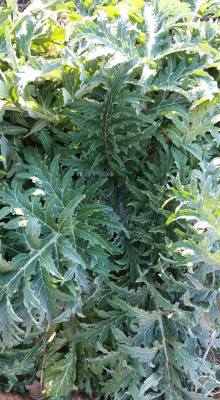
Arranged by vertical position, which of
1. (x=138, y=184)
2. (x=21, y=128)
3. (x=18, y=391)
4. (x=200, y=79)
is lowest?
(x=18, y=391)

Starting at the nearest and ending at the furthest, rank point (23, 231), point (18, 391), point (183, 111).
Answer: point (23, 231) → point (183, 111) → point (18, 391)

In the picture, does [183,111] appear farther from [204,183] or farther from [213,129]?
[204,183]

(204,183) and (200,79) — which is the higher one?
(200,79)

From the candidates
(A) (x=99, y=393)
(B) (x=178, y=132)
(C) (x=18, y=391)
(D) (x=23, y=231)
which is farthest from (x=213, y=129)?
(C) (x=18, y=391)

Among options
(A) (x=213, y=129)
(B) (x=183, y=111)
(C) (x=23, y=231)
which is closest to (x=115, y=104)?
(B) (x=183, y=111)

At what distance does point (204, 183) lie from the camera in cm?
198

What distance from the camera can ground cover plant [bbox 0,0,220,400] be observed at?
1.93m

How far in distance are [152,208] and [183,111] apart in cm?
42

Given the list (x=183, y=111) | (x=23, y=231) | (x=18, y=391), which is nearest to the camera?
(x=23, y=231)

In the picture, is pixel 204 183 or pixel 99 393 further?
pixel 99 393

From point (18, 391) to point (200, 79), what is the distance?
1536 millimetres

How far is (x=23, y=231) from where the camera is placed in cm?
196

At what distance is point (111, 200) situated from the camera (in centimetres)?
229

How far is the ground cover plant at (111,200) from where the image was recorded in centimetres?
193
